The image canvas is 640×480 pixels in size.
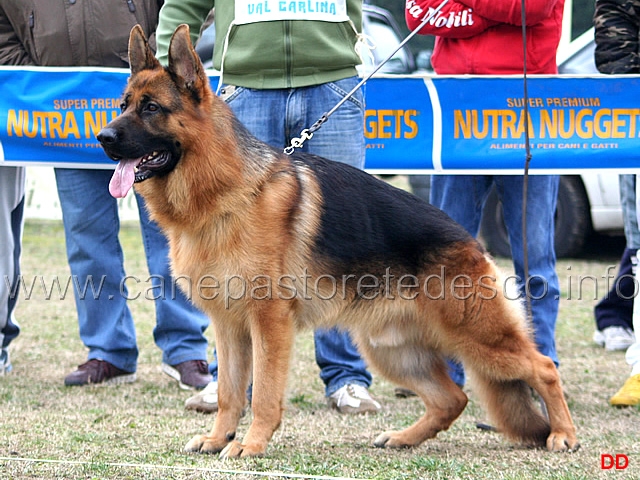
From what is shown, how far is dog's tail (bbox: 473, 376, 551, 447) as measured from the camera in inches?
152

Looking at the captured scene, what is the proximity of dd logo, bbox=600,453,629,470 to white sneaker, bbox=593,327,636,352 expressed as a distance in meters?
2.64

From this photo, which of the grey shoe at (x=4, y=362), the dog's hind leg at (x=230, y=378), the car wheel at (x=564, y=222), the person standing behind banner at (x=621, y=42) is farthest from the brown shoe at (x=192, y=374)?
the car wheel at (x=564, y=222)

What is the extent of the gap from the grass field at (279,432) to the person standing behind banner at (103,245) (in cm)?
18

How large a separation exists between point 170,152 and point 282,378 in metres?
1.04

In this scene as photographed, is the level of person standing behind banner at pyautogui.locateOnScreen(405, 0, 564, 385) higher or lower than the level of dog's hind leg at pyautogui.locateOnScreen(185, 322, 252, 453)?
higher

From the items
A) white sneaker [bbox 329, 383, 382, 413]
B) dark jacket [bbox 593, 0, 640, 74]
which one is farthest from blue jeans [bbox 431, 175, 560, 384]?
dark jacket [bbox 593, 0, 640, 74]

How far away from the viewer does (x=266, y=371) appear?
365 centimetres

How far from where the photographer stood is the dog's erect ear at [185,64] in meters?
3.53

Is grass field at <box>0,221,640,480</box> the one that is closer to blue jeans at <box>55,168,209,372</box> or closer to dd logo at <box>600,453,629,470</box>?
dd logo at <box>600,453,629,470</box>

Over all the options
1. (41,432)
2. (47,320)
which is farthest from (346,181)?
(47,320)

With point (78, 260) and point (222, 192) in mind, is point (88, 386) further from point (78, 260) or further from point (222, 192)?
point (222, 192)

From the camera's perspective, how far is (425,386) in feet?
13.5

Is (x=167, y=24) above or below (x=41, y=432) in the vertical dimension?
above

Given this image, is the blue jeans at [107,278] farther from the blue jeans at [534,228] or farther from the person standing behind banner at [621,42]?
the person standing behind banner at [621,42]
